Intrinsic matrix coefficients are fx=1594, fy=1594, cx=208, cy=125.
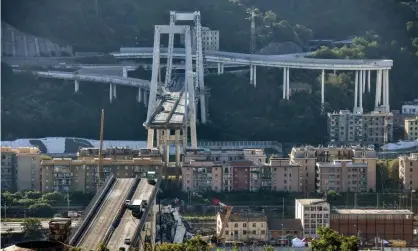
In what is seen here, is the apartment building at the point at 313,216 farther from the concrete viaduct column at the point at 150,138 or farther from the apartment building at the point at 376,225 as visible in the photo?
the concrete viaduct column at the point at 150,138

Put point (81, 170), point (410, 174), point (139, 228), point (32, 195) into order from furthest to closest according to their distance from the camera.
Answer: point (410, 174) → point (81, 170) → point (32, 195) → point (139, 228)

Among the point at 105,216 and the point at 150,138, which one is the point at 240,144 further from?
the point at 105,216

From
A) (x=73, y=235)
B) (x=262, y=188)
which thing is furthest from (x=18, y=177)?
(x=73, y=235)

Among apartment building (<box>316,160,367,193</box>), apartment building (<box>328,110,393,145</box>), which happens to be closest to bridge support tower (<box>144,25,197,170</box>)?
apartment building (<box>316,160,367,193</box>)

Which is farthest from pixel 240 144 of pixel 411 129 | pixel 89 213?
pixel 89 213

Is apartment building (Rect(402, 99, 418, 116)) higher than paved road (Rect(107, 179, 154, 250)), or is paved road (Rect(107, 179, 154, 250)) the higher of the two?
apartment building (Rect(402, 99, 418, 116))

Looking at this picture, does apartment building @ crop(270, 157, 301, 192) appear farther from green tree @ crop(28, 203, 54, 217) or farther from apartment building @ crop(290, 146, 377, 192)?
green tree @ crop(28, 203, 54, 217)

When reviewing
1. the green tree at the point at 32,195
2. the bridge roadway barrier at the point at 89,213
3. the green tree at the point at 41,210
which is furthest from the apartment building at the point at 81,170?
the bridge roadway barrier at the point at 89,213
